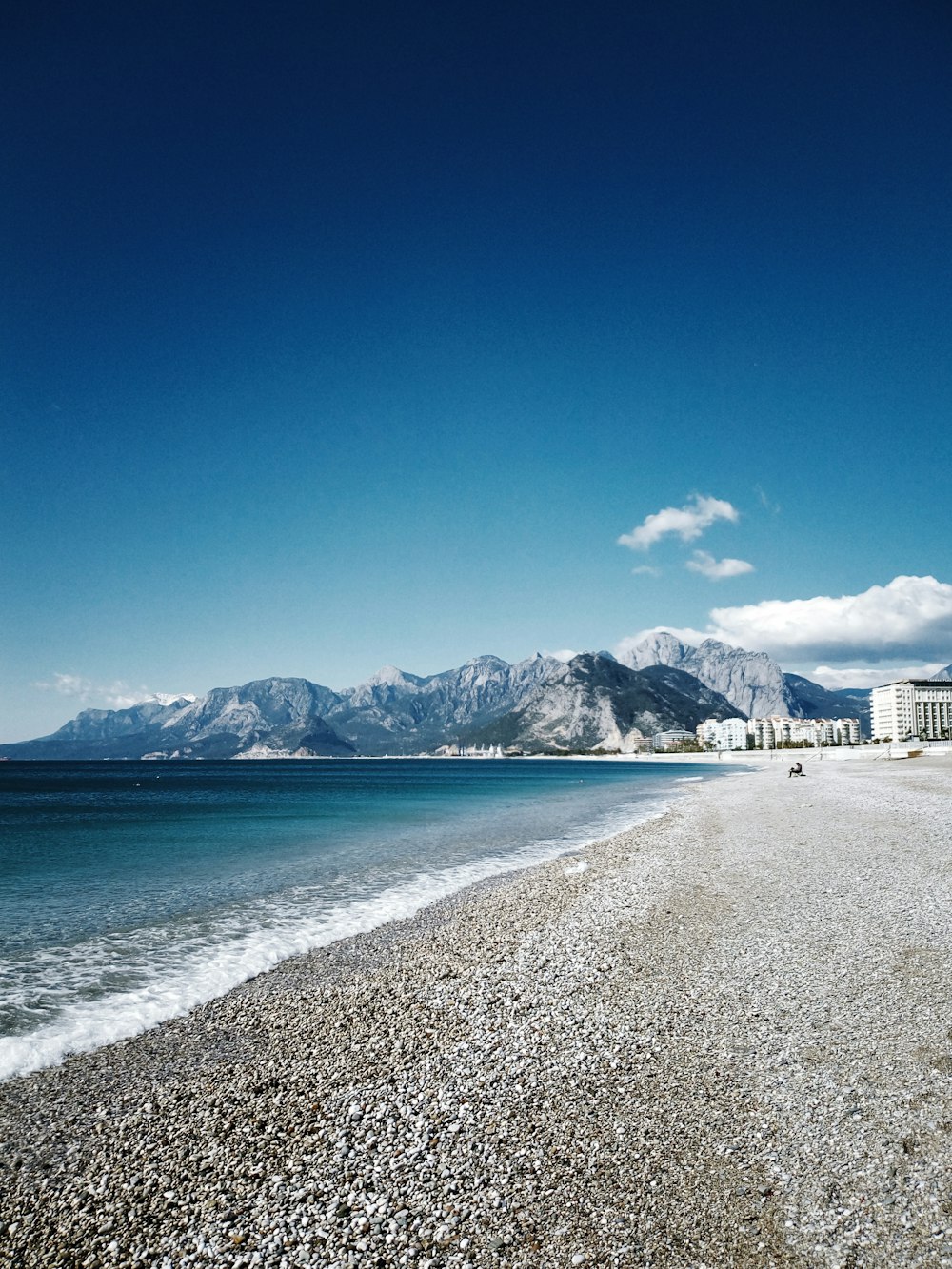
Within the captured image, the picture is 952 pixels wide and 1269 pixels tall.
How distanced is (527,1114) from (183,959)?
8.99m

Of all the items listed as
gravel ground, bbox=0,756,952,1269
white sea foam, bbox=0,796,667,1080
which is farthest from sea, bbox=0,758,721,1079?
gravel ground, bbox=0,756,952,1269

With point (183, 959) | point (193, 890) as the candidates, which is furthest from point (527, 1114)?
point (193, 890)

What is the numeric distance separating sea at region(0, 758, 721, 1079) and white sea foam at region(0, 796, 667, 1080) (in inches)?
1.4

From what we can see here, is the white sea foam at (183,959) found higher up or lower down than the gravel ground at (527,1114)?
lower down

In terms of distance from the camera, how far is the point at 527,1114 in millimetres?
6266

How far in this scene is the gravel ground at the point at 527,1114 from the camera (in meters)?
4.77

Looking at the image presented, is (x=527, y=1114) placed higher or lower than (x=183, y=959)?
higher

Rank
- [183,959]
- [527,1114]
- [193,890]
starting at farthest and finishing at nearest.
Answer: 1. [193,890]
2. [183,959]
3. [527,1114]

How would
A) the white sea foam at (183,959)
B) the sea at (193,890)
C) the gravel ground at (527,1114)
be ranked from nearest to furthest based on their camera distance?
1. the gravel ground at (527,1114)
2. the white sea foam at (183,959)
3. the sea at (193,890)

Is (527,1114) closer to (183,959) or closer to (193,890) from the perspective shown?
(183,959)

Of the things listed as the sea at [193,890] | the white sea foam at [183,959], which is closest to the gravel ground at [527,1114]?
the white sea foam at [183,959]

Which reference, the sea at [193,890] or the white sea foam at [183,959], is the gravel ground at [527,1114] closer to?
the white sea foam at [183,959]

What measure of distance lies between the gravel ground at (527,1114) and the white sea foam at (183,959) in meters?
0.70

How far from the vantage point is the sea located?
10.6 m
